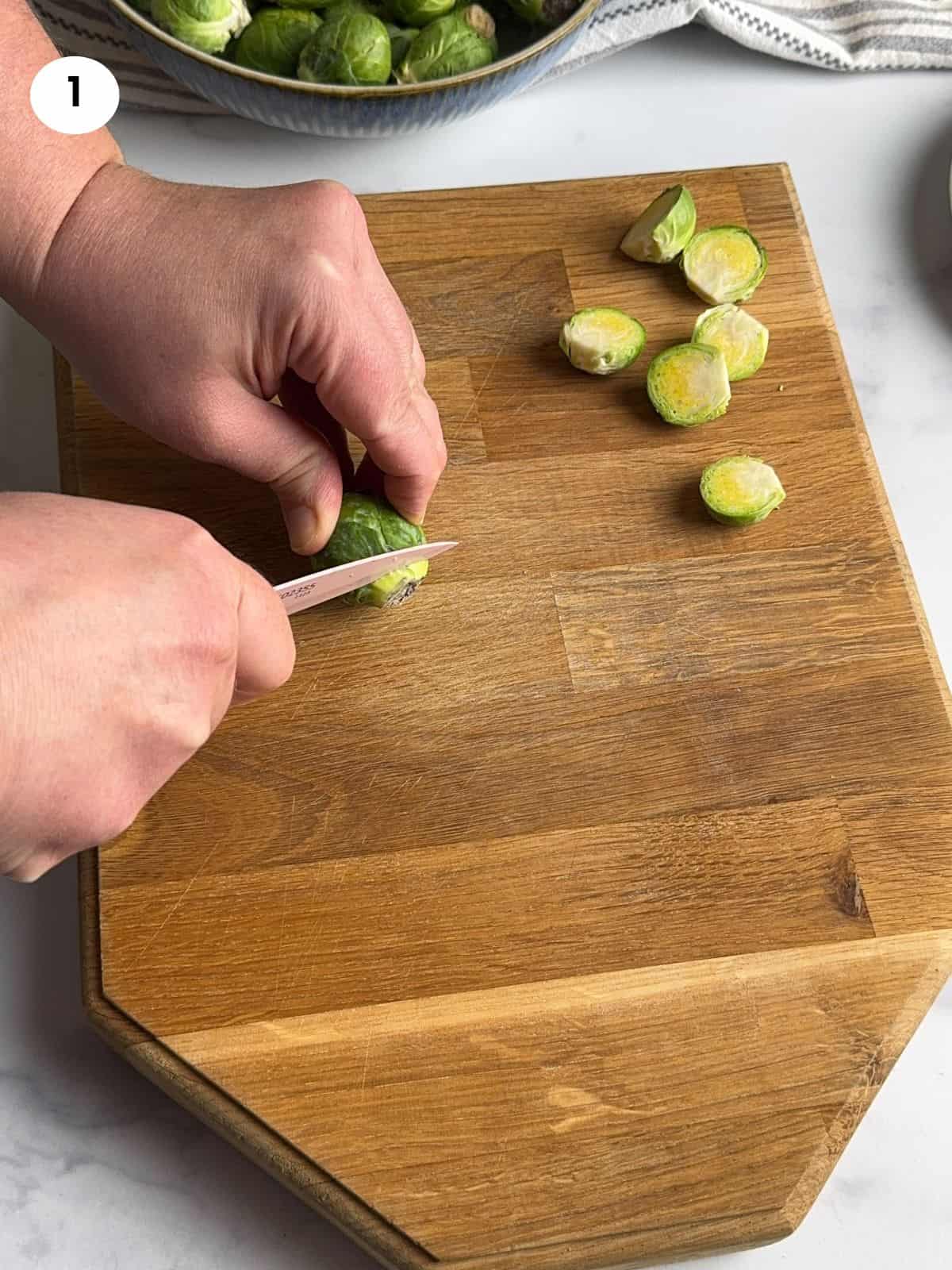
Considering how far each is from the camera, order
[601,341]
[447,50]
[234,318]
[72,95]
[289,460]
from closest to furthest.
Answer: [234,318] < [289,460] < [72,95] < [601,341] < [447,50]

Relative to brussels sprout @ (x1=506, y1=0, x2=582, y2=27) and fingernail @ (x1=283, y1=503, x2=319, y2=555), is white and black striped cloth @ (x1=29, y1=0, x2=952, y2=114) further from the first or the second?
fingernail @ (x1=283, y1=503, x2=319, y2=555)

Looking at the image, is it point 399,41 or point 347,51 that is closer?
point 347,51

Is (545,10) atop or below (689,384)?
atop

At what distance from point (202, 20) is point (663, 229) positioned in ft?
2.48

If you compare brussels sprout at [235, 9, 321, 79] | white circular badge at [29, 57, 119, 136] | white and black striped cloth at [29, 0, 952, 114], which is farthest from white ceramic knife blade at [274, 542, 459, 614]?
white and black striped cloth at [29, 0, 952, 114]

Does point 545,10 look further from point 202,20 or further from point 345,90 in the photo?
point 202,20

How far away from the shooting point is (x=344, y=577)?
161 centimetres

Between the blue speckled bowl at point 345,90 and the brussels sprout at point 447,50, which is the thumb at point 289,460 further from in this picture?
the brussels sprout at point 447,50

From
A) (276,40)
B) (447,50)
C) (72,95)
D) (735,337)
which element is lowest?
(735,337)

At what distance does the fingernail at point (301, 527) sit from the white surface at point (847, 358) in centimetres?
51

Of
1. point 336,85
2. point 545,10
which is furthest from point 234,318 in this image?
point 545,10

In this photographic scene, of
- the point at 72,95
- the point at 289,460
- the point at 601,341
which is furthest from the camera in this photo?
the point at 601,341

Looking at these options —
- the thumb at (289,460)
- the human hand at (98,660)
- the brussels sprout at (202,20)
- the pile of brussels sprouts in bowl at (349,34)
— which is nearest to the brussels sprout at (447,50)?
Result: the pile of brussels sprouts in bowl at (349,34)

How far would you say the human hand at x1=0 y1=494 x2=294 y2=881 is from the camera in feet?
3.74
